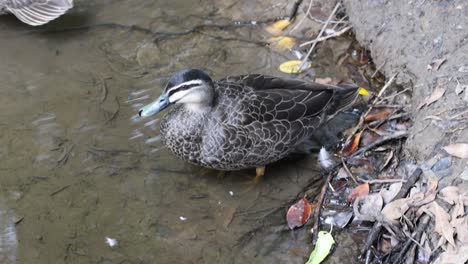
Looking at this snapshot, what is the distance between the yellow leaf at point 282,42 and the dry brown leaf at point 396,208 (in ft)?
7.72

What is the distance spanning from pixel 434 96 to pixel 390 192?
93 centimetres

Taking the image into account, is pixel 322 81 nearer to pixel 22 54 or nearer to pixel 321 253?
pixel 321 253

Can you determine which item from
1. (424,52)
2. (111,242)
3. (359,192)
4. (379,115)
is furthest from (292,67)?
(111,242)

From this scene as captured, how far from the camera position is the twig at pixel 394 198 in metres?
4.84

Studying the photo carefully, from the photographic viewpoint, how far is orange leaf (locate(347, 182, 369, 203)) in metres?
5.23

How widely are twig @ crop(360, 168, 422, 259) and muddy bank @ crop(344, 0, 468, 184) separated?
0.64ft

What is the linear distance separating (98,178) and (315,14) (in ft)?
9.78

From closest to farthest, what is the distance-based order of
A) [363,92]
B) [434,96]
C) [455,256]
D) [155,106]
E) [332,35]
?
[455,256] < [155,106] < [434,96] < [363,92] < [332,35]

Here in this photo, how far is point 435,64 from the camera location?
5660 millimetres

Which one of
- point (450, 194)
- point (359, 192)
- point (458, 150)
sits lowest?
point (359, 192)

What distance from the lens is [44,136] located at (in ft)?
18.7

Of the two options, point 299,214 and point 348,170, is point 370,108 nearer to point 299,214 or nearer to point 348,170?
point 348,170

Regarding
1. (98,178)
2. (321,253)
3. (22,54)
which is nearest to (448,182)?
(321,253)

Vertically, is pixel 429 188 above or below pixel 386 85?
below
